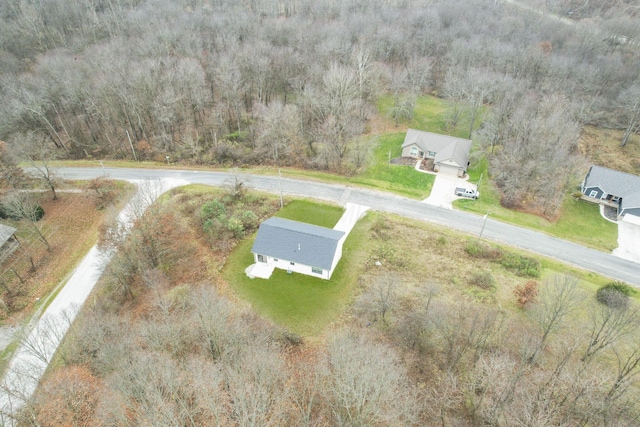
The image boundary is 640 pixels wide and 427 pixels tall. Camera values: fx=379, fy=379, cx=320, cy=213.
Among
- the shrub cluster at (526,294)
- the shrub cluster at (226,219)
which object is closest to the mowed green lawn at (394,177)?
the shrub cluster at (226,219)

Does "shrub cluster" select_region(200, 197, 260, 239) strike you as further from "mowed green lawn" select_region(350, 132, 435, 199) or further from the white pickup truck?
the white pickup truck

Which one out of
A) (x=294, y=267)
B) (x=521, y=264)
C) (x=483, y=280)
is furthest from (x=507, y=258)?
(x=294, y=267)

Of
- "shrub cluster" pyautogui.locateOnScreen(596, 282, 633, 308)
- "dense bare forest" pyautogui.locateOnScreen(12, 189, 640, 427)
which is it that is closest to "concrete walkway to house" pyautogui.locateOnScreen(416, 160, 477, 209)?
"dense bare forest" pyautogui.locateOnScreen(12, 189, 640, 427)

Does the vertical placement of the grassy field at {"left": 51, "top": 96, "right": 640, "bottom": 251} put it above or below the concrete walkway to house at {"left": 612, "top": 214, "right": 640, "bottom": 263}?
above

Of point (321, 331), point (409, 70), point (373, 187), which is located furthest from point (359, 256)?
point (409, 70)

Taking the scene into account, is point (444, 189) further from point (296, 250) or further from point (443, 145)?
point (296, 250)

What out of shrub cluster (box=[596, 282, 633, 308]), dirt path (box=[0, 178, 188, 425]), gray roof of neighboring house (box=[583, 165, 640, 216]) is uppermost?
gray roof of neighboring house (box=[583, 165, 640, 216])

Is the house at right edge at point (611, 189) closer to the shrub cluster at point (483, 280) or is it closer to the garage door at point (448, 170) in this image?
the garage door at point (448, 170)
